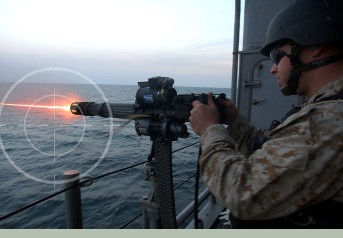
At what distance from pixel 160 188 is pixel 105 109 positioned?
0.93 metres

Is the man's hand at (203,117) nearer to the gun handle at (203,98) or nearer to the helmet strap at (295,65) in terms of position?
the gun handle at (203,98)

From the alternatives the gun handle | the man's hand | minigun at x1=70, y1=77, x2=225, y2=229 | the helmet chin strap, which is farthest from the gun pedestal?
the helmet chin strap

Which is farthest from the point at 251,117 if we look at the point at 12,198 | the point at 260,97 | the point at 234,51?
the point at 12,198

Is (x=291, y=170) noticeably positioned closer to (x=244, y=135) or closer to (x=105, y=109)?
(x=244, y=135)

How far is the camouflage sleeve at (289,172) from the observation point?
3.62ft

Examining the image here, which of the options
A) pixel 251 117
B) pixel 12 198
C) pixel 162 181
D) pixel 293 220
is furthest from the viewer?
pixel 12 198

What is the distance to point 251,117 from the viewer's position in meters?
5.71

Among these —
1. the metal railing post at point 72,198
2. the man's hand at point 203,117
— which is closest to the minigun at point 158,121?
the man's hand at point 203,117

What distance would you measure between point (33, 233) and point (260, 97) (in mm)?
4823

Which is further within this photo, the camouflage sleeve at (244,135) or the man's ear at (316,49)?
the camouflage sleeve at (244,135)

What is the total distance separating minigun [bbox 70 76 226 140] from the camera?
6.78 feet

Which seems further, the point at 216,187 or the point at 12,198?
the point at 12,198

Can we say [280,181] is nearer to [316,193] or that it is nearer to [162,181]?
[316,193]

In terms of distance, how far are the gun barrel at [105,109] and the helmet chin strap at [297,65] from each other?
1376 mm
